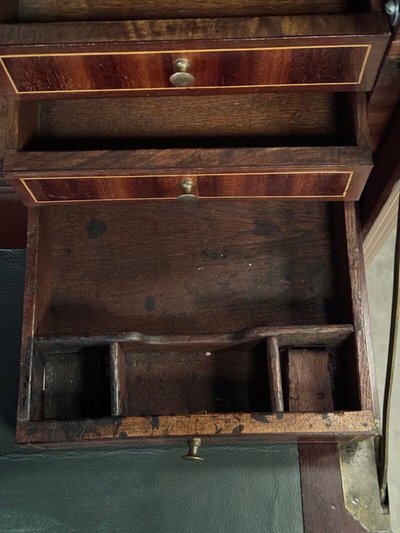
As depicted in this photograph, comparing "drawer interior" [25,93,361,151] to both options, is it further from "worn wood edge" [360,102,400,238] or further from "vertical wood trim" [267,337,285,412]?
"vertical wood trim" [267,337,285,412]

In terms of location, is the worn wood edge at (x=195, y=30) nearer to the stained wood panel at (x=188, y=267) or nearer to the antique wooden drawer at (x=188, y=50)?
the antique wooden drawer at (x=188, y=50)

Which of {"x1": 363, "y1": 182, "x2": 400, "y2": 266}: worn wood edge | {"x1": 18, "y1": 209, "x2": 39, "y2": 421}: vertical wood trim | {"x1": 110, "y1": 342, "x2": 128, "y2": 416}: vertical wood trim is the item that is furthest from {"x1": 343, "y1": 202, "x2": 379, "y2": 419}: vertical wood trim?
{"x1": 18, "y1": 209, "x2": 39, "y2": 421}: vertical wood trim

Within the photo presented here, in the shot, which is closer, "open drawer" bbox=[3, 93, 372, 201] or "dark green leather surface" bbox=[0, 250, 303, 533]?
"open drawer" bbox=[3, 93, 372, 201]

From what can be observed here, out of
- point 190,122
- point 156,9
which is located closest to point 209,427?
point 190,122

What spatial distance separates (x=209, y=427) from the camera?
918 mm

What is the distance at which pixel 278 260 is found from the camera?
1.12 m

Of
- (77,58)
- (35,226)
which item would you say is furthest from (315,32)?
(35,226)

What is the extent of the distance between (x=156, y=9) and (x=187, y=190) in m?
0.24

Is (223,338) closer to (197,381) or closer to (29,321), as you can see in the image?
(197,381)

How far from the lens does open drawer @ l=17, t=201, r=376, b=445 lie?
3.16 feet

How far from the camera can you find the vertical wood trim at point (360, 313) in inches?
37.6

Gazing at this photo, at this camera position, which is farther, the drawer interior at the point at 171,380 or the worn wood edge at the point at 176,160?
the drawer interior at the point at 171,380

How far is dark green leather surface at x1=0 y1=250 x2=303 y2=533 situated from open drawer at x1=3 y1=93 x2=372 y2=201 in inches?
19.6

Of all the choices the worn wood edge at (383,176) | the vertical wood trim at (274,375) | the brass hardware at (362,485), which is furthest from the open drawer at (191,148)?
the brass hardware at (362,485)
